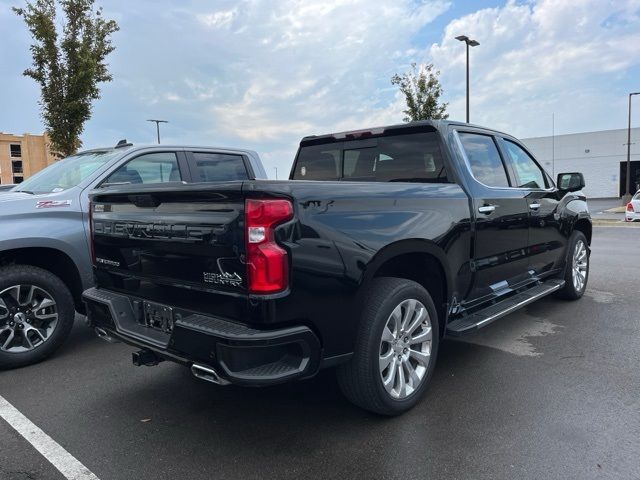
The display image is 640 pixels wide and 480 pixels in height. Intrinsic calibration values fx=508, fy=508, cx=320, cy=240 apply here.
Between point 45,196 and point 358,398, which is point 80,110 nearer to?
point 45,196

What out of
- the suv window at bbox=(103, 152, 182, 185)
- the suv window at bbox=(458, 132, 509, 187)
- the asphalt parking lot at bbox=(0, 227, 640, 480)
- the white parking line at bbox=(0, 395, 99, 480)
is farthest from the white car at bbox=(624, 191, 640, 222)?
the white parking line at bbox=(0, 395, 99, 480)

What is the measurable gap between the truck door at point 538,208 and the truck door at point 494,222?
0.16 metres

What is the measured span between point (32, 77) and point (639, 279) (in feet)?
43.7

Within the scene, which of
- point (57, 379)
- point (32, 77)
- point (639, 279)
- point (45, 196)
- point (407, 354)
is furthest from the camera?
point (32, 77)

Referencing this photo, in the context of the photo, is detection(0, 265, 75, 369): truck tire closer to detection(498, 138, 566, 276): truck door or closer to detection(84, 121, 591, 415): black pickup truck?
detection(84, 121, 591, 415): black pickup truck

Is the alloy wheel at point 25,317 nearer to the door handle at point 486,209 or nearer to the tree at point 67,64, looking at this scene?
the door handle at point 486,209

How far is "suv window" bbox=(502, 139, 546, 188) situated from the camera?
4980 millimetres

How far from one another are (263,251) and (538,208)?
11.5ft

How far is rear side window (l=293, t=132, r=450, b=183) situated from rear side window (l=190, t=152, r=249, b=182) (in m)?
1.13

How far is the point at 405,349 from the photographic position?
328 centimetres

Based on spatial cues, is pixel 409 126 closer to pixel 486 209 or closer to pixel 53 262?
pixel 486 209

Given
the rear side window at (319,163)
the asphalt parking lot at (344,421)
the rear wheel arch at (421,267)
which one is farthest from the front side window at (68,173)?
the rear wheel arch at (421,267)

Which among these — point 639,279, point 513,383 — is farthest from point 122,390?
point 639,279

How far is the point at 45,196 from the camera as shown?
14.6ft
